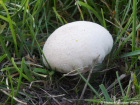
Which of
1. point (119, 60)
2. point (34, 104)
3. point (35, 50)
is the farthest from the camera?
point (35, 50)

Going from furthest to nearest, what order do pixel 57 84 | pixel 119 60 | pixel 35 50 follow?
pixel 35 50 < pixel 119 60 < pixel 57 84

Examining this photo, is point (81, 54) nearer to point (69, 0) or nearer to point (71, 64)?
point (71, 64)

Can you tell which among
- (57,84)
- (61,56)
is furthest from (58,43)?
(57,84)

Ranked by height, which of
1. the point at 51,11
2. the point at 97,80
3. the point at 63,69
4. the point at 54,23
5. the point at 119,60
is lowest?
the point at 97,80

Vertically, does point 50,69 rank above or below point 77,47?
below
